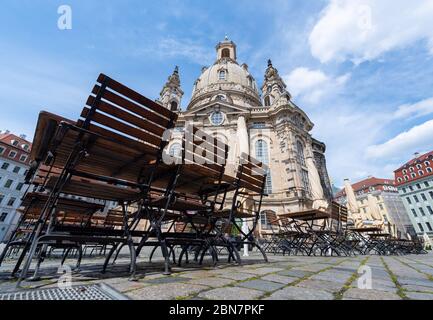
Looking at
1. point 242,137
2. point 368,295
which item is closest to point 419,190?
point 242,137

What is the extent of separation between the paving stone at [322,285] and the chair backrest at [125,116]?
1869 millimetres

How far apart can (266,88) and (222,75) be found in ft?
25.9

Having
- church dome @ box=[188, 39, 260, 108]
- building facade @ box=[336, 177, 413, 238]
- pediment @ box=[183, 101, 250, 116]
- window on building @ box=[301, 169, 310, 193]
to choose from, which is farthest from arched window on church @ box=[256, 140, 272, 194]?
building facade @ box=[336, 177, 413, 238]

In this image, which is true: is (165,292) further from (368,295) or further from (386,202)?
(386,202)

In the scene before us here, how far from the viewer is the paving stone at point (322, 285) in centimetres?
166

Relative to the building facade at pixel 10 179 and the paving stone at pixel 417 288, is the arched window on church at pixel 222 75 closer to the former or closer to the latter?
the building facade at pixel 10 179

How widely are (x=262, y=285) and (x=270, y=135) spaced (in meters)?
23.7

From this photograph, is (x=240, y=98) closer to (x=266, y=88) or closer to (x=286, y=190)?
(x=266, y=88)

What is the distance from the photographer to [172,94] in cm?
3622

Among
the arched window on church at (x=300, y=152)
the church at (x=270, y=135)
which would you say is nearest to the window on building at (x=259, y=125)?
the church at (x=270, y=135)

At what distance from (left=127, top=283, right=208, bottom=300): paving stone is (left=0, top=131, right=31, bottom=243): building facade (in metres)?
34.7

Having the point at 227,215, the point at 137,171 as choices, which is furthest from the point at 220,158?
the point at 137,171

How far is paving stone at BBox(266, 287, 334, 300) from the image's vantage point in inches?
54.0

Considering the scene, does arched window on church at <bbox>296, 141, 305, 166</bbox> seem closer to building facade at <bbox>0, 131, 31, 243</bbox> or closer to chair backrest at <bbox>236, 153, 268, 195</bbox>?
chair backrest at <bbox>236, 153, 268, 195</bbox>
